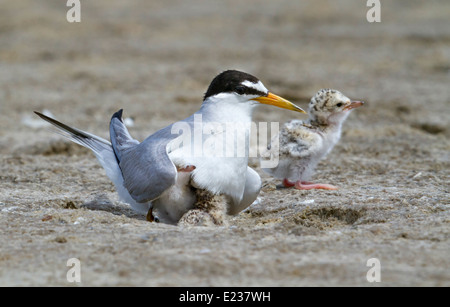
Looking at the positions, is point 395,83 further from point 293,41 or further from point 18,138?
point 18,138

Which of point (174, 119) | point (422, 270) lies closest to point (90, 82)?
point (174, 119)

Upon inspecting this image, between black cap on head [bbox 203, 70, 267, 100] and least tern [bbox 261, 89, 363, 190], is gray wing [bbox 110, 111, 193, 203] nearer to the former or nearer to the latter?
black cap on head [bbox 203, 70, 267, 100]

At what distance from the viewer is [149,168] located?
13.3 feet

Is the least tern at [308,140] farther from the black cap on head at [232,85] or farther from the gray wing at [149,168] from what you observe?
the gray wing at [149,168]

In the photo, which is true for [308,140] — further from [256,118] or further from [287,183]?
[256,118]

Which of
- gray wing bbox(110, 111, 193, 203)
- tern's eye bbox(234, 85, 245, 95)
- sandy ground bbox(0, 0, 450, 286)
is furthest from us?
tern's eye bbox(234, 85, 245, 95)

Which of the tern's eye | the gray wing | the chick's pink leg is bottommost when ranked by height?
the chick's pink leg

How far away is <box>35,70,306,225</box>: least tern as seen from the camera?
401cm

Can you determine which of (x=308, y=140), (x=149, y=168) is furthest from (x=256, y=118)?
(x=149, y=168)

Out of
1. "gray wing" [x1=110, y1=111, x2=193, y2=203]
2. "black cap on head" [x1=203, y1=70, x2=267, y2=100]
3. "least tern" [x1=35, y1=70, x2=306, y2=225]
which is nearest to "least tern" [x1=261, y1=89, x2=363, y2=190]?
"least tern" [x1=35, y1=70, x2=306, y2=225]

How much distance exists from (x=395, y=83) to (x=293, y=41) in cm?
264

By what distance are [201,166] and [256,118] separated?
3.70 m

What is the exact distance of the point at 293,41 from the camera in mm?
11430

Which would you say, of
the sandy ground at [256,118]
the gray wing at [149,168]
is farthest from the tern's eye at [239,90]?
the sandy ground at [256,118]
